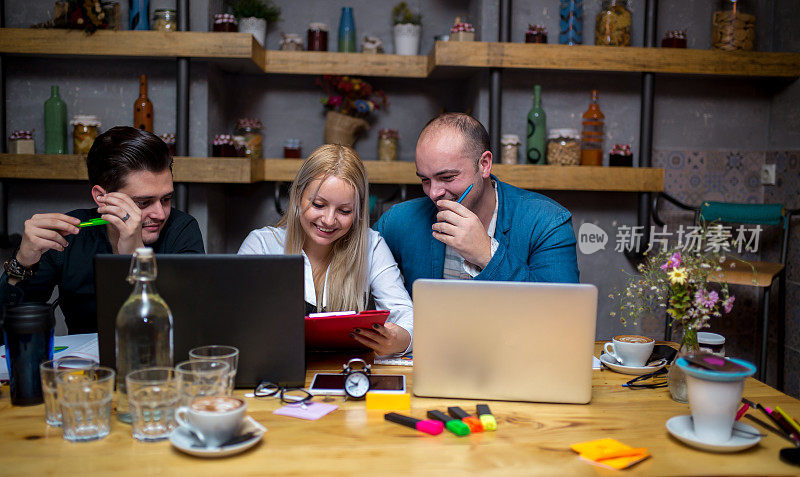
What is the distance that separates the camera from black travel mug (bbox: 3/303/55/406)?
3.62ft

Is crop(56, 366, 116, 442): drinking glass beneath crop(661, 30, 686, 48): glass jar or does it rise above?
beneath

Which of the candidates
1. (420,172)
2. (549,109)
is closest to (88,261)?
(420,172)

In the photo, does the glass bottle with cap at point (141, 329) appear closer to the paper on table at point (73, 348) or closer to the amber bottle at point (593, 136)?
the paper on table at point (73, 348)

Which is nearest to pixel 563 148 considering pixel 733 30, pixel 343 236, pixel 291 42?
pixel 733 30

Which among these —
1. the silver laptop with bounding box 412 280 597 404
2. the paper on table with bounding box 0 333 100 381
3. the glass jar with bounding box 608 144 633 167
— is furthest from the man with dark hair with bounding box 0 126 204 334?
the glass jar with bounding box 608 144 633 167

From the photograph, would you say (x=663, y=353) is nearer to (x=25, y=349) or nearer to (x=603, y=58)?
(x=25, y=349)

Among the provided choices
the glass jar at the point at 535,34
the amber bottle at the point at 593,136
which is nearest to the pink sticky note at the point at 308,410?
the amber bottle at the point at 593,136

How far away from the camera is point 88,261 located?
174 cm

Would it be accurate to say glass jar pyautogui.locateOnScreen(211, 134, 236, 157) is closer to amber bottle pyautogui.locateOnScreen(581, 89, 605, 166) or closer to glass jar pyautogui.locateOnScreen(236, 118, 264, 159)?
glass jar pyautogui.locateOnScreen(236, 118, 264, 159)

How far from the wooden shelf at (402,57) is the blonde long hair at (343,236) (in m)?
1.19

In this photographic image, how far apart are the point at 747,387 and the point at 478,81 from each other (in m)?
2.02

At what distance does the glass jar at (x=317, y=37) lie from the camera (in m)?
3.07

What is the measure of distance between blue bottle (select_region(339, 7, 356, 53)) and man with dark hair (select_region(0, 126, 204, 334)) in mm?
1589

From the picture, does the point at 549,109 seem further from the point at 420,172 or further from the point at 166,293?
the point at 166,293
